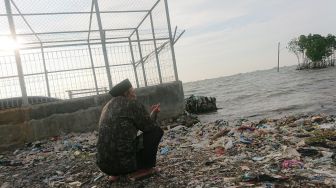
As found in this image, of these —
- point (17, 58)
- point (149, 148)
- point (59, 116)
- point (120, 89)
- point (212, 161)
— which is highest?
point (17, 58)

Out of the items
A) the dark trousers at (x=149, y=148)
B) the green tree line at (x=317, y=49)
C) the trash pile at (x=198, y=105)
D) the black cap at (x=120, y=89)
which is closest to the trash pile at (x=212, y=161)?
the dark trousers at (x=149, y=148)

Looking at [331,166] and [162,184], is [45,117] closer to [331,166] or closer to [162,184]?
[162,184]

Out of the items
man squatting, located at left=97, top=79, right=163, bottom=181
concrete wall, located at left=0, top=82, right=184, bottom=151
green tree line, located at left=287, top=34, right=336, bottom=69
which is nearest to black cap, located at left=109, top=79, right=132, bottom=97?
man squatting, located at left=97, top=79, right=163, bottom=181

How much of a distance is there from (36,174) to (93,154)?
1.33 metres

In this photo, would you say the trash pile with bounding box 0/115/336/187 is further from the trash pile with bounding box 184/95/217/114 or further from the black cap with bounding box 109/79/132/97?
the trash pile with bounding box 184/95/217/114

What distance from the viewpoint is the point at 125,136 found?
180 inches

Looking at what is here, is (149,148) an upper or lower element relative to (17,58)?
lower

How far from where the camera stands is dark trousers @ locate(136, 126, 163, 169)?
15.4ft

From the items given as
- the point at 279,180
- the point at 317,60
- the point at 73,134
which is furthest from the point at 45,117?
the point at 317,60

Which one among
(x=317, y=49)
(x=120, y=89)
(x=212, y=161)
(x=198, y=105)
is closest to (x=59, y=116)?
(x=120, y=89)

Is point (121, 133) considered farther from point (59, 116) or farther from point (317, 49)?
point (317, 49)

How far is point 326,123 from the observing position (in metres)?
8.27

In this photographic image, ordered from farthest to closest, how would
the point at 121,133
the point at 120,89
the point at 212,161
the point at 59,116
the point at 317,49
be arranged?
the point at 317,49 < the point at 59,116 < the point at 212,161 < the point at 120,89 < the point at 121,133

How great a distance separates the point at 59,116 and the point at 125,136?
5.65 metres
